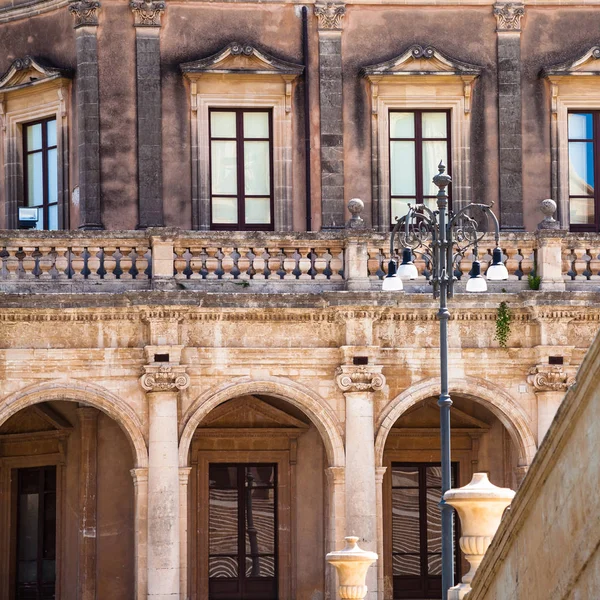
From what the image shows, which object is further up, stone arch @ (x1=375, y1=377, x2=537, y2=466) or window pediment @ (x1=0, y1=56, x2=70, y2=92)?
window pediment @ (x1=0, y1=56, x2=70, y2=92)

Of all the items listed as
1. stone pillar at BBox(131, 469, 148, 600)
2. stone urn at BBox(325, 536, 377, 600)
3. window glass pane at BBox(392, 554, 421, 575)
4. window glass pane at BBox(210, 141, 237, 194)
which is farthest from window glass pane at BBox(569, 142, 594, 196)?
stone urn at BBox(325, 536, 377, 600)

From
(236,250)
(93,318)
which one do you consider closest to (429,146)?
(236,250)

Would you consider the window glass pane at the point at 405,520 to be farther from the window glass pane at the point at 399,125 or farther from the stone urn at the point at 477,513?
the stone urn at the point at 477,513

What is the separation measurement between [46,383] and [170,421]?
1.79 metres

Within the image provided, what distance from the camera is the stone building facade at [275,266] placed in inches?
979

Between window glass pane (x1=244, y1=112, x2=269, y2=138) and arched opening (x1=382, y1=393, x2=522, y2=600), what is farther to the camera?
window glass pane (x1=244, y1=112, x2=269, y2=138)

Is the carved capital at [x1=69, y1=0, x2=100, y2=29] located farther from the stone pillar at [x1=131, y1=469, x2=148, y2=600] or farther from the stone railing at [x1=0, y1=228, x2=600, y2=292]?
the stone pillar at [x1=131, y1=469, x2=148, y2=600]

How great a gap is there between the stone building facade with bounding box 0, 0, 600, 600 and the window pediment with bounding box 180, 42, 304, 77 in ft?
0.16

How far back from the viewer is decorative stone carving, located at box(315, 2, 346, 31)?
2811 cm

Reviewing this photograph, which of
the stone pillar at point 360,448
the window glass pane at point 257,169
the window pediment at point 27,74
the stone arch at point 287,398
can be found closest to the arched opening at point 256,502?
the stone arch at point 287,398

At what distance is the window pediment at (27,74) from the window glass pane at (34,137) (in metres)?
0.73

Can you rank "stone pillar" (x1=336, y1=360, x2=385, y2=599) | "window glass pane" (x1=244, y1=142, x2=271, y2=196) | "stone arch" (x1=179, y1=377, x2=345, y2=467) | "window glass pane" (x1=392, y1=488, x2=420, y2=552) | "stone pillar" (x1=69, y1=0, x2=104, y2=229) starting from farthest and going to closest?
"window glass pane" (x1=244, y1=142, x2=271, y2=196), "window glass pane" (x1=392, y1=488, x2=420, y2=552), "stone pillar" (x1=69, y1=0, x2=104, y2=229), "stone arch" (x1=179, y1=377, x2=345, y2=467), "stone pillar" (x1=336, y1=360, x2=385, y2=599)

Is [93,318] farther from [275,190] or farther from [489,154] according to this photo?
[489,154]

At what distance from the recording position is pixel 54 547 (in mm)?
28375
